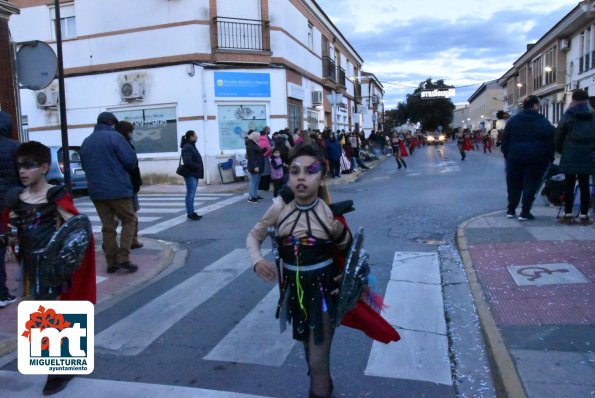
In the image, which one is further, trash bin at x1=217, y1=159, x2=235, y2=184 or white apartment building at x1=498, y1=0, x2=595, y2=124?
white apartment building at x1=498, y1=0, x2=595, y2=124

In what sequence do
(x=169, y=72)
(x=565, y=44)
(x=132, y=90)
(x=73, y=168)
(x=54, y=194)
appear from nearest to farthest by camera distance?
(x=54, y=194)
(x=73, y=168)
(x=169, y=72)
(x=132, y=90)
(x=565, y=44)

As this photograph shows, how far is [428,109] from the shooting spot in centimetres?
8688

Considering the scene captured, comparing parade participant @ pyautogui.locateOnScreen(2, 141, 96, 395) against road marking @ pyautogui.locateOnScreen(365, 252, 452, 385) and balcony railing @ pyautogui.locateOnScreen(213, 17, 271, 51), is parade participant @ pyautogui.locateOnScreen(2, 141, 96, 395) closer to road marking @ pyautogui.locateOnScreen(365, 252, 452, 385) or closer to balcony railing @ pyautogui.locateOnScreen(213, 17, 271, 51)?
road marking @ pyautogui.locateOnScreen(365, 252, 452, 385)

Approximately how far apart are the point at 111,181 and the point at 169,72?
44.1 ft

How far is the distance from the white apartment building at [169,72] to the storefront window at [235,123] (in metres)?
0.04

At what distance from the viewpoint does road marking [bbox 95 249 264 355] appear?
441 centimetres

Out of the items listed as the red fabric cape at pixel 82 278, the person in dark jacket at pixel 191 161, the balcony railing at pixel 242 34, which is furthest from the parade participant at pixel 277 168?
the red fabric cape at pixel 82 278

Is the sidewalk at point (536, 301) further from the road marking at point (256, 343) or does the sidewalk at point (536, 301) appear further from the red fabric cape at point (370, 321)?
the road marking at point (256, 343)

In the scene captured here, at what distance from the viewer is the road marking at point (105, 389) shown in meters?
3.47

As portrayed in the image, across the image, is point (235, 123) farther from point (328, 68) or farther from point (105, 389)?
point (105, 389)

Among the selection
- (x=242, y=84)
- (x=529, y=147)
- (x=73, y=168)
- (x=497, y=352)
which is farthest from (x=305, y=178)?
(x=242, y=84)

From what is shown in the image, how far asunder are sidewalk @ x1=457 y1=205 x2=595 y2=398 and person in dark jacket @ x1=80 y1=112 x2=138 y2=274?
4.02m

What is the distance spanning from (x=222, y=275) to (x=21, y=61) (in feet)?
12.0

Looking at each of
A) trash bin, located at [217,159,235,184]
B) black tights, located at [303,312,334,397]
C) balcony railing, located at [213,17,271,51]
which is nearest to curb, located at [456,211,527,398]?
black tights, located at [303,312,334,397]
